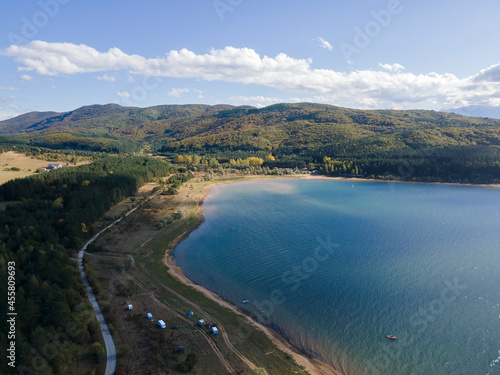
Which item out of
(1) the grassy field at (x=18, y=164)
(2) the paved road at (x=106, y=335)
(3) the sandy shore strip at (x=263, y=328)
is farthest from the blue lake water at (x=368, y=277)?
(1) the grassy field at (x=18, y=164)

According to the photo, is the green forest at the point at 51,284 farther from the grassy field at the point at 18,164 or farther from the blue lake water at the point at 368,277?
the grassy field at the point at 18,164

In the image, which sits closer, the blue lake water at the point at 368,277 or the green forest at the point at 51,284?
the green forest at the point at 51,284

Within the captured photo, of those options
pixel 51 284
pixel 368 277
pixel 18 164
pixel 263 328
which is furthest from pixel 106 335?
pixel 18 164

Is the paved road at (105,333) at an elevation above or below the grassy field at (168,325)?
above

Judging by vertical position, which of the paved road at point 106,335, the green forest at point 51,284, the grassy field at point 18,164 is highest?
the grassy field at point 18,164

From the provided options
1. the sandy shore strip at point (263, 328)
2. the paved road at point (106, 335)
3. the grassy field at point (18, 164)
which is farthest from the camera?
the grassy field at point (18, 164)

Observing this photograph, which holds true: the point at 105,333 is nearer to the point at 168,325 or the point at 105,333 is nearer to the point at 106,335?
the point at 106,335
